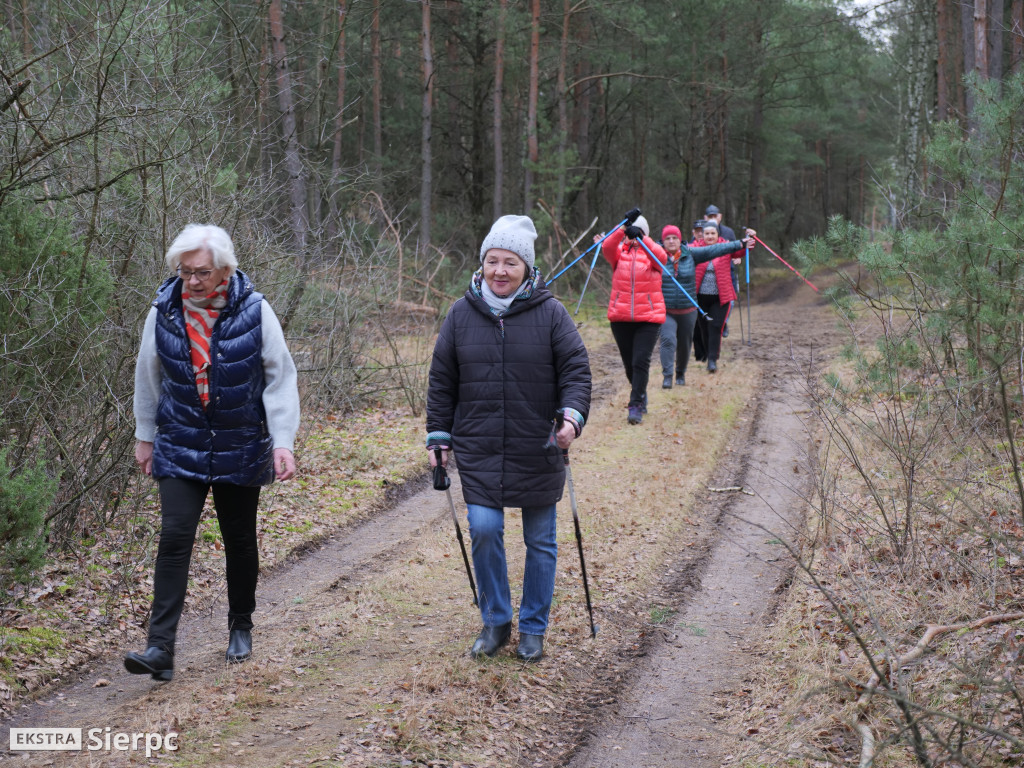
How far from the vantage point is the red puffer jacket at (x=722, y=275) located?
41.7 feet

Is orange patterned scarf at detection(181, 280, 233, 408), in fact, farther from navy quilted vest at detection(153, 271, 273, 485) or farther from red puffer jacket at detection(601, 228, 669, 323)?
red puffer jacket at detection(601, 228, 669, 323)

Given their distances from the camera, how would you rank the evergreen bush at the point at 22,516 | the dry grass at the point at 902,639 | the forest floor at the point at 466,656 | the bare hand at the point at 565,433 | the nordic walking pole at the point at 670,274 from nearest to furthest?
the dry grass at the point at 902,639, the forest floor at the point at 466,656, the bare hand at the point at 565,433, the evergreen bush at the point at 22,516, the nordic walking pole at the point at 670,274

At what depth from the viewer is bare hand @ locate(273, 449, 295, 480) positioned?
437 cm

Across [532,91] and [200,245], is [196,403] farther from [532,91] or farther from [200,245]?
[532,91]

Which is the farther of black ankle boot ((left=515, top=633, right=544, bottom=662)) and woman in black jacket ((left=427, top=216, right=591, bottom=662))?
black ankle boot ((left=515, top=633, right=544, bottom=662))

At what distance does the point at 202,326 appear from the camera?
14.4 ft

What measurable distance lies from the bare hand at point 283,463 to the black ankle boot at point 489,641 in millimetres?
1299

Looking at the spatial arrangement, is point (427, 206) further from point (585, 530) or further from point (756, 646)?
point (756, 646)

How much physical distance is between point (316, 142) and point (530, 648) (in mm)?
8333

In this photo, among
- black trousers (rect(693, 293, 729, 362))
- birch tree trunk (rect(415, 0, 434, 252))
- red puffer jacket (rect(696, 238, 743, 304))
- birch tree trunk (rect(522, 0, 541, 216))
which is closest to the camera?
red puffer jacket (rect(696, 238, 743, 304))

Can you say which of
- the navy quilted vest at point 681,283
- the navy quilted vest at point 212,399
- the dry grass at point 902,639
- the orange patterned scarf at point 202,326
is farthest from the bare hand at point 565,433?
the navy quilted vest at point 681,283

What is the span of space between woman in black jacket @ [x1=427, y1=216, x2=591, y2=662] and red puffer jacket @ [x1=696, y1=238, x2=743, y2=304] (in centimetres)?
840

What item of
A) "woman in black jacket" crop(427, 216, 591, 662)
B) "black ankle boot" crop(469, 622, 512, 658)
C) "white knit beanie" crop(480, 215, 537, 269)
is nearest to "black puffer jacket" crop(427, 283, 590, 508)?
"woman in black jacket" crop(427, 216, 591, 662)

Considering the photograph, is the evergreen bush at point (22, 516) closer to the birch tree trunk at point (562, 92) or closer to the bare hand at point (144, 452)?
the bare hand at point (144, 452)
